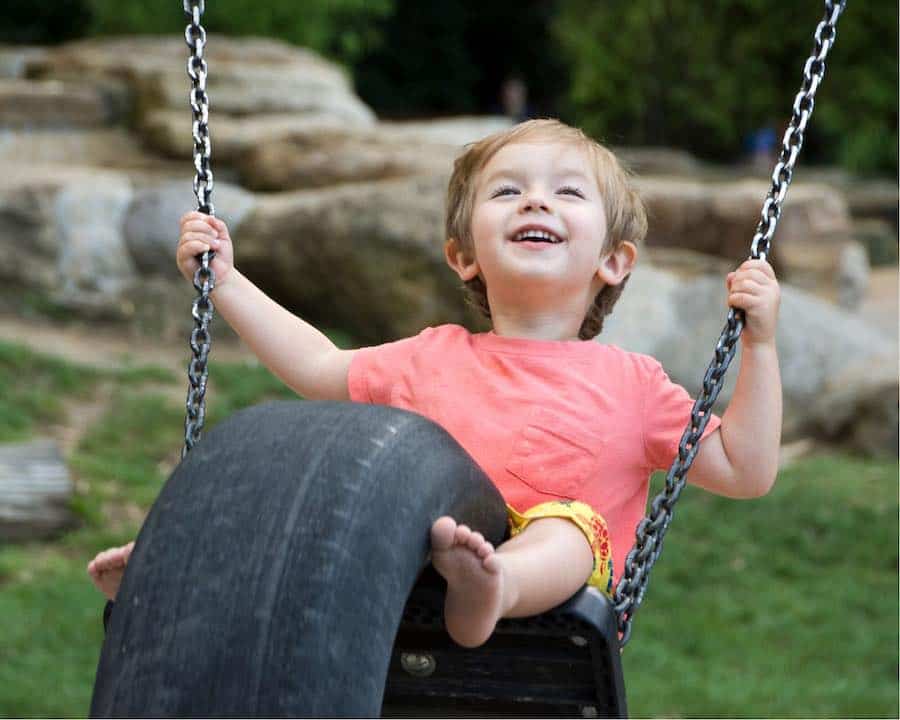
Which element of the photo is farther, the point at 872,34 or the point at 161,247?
→ the point at 872,34

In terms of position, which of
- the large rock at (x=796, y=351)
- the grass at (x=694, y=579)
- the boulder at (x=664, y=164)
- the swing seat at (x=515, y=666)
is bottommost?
the boulder at (x=664, y=164)

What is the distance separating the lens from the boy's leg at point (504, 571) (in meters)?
1.41

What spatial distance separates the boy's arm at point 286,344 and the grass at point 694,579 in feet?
6.27

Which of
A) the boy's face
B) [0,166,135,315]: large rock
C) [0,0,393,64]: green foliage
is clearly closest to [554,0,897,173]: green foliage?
[0,0,393,64]: green foliage

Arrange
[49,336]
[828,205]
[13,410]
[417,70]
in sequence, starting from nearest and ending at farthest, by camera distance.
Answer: [13,410] → [49,336] → [828,205] → [417,70]

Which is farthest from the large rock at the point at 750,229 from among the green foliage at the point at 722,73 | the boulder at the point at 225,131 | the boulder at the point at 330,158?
the green foliage at the point at 722,73

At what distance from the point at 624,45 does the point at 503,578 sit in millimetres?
14359

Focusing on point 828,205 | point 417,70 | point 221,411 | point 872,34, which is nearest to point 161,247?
point 221,411

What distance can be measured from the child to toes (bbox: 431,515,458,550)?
20 cm

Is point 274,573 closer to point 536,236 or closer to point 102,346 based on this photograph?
point 536,236

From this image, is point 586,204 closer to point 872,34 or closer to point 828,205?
point 828,205

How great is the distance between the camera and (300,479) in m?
1.34

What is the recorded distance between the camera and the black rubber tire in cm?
125

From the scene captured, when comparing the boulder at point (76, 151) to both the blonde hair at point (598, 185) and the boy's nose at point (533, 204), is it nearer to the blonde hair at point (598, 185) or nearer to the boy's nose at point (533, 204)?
the blonde hair at point (598, 185)
